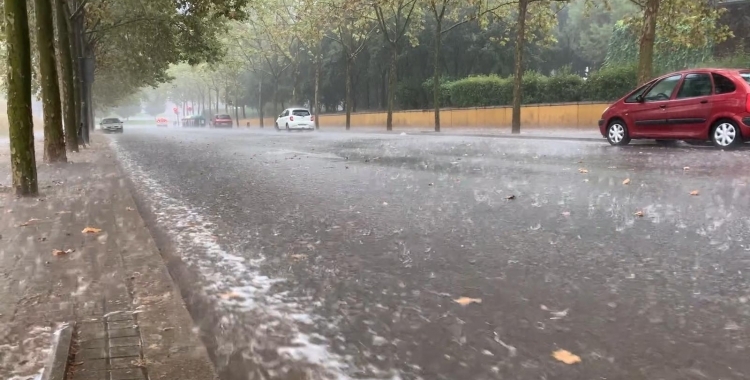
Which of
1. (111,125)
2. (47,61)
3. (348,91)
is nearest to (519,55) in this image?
(47,61)

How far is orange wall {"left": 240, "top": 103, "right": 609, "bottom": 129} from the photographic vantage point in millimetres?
26922

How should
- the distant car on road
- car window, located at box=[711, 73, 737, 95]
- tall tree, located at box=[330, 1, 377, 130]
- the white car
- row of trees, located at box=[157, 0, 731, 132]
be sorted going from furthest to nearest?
1. the distant car on road
2. the white car
3. tall tree, located at box=[330, 1, 377, 130]
4. row of trees, located at box=[157, 0, 731, 132]
5. car window, located at box=[711, 73, 737, 95]

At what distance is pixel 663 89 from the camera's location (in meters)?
14.3

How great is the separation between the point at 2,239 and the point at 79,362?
3076mm

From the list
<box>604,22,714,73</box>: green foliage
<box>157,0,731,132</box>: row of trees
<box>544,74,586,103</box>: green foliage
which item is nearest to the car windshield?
<box>604,22,714,73</box>: green foliage

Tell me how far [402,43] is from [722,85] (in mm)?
31322

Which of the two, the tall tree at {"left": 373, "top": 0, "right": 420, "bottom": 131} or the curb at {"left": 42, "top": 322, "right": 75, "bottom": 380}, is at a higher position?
the tall tree at {"left": 373, "top": 0, "right": 420, "bottom": 131}

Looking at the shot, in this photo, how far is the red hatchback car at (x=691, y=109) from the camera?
12609 millimetres

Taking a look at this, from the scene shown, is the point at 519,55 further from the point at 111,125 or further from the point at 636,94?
the point at 111,125

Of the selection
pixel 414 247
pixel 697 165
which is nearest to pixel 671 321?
pixel 414 247

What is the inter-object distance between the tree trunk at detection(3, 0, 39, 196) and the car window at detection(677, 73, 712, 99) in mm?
12707

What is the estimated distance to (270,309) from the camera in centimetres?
Result: 346

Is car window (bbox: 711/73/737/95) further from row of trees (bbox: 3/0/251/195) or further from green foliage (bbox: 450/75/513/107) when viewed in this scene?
green foliage (bbox: 450/75/513/107)

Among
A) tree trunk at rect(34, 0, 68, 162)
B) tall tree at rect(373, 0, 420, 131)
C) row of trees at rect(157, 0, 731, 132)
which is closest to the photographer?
tree trunk at rect(34, 0, 68, 162)
